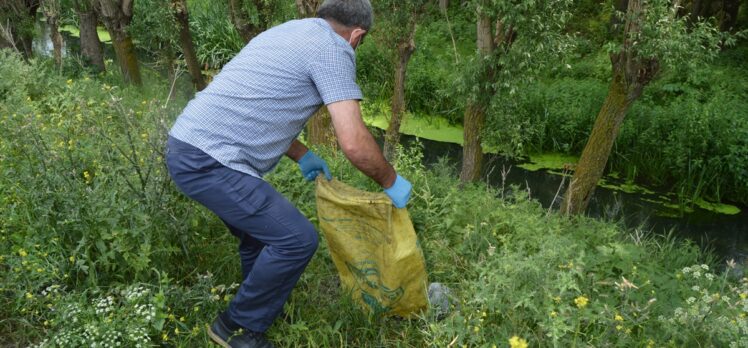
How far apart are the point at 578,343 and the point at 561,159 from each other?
7.11 meters

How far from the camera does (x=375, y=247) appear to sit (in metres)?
2.78

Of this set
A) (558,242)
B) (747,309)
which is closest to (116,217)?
(558,242)

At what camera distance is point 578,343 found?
7.73 ft

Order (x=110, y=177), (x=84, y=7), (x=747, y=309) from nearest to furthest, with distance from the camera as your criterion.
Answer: (x=747, y=309), (x=110, y=177), (x=84, y=7)

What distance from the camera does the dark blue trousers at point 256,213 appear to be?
2.39m

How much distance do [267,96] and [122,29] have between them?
794 cm

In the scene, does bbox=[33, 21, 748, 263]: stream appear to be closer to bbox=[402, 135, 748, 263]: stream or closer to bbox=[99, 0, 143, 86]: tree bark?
bbox=[402, 135, 748, 263]: stream

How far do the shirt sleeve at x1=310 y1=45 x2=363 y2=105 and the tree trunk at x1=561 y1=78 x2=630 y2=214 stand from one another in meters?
4.17

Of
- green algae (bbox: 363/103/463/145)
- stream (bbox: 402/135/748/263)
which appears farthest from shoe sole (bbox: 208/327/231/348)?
green algae (bbox: 363/103/463/145)

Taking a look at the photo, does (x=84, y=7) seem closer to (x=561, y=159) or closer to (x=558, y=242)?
(x=561, y=159)

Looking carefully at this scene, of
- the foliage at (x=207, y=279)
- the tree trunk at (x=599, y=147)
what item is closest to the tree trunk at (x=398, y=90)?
the tree trunk at (x=599, y=147)

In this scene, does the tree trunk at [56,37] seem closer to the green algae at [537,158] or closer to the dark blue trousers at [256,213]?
the green algae at [537,158]

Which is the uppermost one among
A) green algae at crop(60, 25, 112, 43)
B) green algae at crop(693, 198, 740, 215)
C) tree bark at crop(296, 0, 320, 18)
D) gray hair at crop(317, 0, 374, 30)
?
gray hair at crop(317, 0, 374, 30)

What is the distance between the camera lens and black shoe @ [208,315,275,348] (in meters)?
2.59
